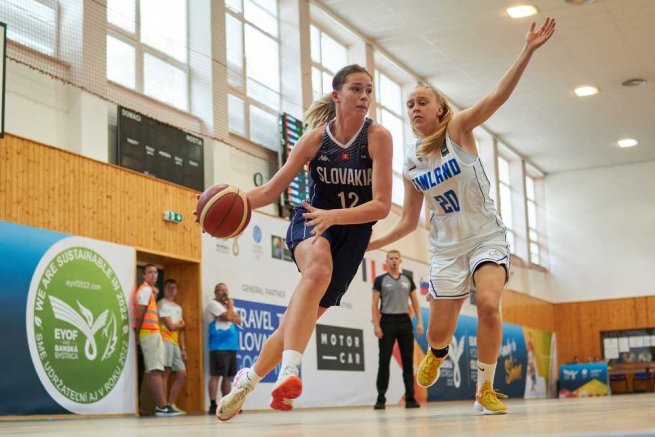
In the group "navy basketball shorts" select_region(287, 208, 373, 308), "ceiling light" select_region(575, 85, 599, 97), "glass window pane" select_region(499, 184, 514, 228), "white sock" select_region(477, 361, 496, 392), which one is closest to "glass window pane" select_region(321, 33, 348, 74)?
"ceiling light" select_region(575, 85, 599, 97)

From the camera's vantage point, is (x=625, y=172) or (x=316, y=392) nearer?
(x=316, y=392)

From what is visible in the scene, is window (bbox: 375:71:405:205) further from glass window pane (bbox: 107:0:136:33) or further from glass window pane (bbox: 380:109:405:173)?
glass window pane (bbox: 107:0:136:33)

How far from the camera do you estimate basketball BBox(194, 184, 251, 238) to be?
14.8 ft

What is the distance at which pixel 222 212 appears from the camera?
4496 mm

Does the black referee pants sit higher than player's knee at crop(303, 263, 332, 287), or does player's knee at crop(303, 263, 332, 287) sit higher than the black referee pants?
player's knee at crop(303, 263, 332, 287)

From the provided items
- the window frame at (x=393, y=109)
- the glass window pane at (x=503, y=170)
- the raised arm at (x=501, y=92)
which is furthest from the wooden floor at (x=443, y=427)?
the glass window pane at (x=503, y=170)

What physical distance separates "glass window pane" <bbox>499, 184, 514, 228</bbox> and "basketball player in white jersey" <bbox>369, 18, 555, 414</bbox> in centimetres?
2111

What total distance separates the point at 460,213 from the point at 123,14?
8.00 m

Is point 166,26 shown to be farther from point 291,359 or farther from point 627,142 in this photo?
point 627,142

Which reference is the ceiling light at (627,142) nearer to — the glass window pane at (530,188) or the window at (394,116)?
the glass window pane at (530,188)

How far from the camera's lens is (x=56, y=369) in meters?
9.79

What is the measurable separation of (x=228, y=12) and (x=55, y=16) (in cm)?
424

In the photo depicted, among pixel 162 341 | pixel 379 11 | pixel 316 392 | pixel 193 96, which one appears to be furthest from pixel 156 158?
pixel 379 11

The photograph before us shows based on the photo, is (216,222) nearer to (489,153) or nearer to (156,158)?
(156,158)
